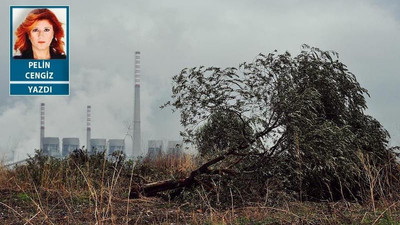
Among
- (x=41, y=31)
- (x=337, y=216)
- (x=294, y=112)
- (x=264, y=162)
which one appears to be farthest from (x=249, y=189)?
(x=41, y=31)

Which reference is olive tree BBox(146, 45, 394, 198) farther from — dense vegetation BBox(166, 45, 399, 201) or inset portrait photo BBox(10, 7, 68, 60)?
inset portrait photo BBox(10, 7, 68, 60)

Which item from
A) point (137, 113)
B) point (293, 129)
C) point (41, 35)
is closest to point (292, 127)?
point (293, 129)

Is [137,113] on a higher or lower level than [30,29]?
lower

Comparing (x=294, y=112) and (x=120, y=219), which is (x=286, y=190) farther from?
(x=120, y=219)

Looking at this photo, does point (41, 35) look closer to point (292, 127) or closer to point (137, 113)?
point (292, 127)

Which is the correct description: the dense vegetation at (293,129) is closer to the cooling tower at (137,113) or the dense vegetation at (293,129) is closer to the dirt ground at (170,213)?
the dirt ground at (170,213)

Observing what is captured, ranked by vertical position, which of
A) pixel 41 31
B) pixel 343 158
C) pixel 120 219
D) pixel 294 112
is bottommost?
pixel 120 219

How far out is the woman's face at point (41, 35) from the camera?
17.0m

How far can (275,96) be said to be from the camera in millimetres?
10789

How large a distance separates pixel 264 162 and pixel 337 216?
3725mm

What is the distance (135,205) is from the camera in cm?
959

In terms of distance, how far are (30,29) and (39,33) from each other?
30 cm

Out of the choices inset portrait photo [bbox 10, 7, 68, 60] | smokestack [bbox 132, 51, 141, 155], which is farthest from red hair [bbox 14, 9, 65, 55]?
smokestack [bbox 132, 51, 141, 155]

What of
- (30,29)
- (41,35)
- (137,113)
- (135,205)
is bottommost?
(135,205)
